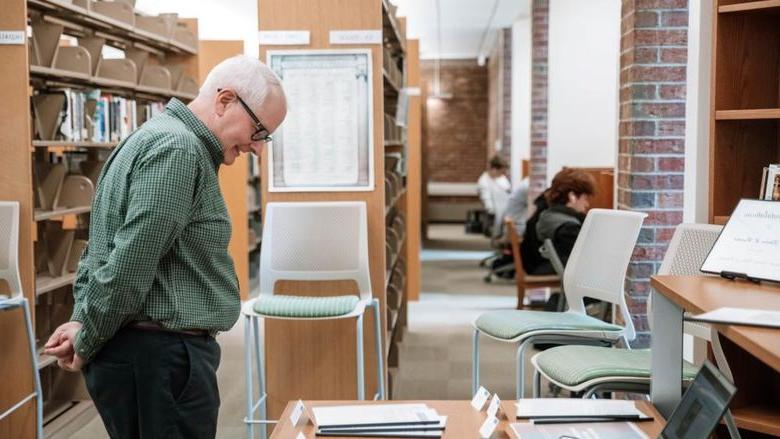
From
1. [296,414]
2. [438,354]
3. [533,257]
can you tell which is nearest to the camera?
[296,414]

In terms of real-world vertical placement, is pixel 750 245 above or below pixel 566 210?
above

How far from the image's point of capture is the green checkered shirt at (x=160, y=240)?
6.62 ft

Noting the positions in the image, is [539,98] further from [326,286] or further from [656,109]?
[326,286]

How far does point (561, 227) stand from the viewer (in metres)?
5.30

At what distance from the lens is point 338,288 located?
4.24 m

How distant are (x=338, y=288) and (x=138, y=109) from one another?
7.38ft

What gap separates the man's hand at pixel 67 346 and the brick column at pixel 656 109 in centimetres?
276

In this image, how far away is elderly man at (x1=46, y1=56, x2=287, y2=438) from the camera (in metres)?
2.03

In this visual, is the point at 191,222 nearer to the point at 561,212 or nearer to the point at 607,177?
the point at 561,212

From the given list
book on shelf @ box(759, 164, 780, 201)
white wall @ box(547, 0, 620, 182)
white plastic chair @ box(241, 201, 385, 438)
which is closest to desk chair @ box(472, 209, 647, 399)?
white plastic chair @ box(241, 201, 385, 438)

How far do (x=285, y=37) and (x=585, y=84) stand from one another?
12.8 ft

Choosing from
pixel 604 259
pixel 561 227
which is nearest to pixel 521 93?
pixel 561 227

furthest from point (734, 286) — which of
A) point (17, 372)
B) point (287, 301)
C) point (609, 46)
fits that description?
point (609, 46)

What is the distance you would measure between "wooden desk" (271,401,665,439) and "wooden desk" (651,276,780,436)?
0.34ft
